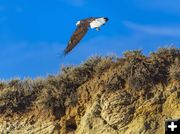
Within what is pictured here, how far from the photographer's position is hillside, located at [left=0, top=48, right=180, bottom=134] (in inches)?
885

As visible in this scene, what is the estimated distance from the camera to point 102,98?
23.3 m

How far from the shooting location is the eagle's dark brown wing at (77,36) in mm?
16125

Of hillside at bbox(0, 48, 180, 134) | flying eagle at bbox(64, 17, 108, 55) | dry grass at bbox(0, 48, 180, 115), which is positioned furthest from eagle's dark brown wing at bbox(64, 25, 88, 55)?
dry grass at bbox(0, 48, 180, 115)

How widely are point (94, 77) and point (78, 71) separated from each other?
0.70m

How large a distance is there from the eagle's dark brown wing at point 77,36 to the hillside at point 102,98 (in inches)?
241

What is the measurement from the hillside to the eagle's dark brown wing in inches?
241

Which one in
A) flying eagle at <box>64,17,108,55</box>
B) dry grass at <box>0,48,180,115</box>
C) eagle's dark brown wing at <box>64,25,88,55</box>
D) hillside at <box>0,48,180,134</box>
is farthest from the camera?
dry grass at <box>0,48,180,115</box>

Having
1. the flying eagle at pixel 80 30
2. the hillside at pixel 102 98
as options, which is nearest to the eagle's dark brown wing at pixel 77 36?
the flying eagle at pixel 80 30

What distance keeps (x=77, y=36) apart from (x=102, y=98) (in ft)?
23.2

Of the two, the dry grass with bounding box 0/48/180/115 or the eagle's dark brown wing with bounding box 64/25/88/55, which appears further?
the dry grass with bounding box 0/48/180/115

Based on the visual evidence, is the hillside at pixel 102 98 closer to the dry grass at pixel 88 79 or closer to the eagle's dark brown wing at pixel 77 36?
the dry grass at pixel 88 79

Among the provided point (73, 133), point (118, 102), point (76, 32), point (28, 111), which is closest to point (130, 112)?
point (118, 102)

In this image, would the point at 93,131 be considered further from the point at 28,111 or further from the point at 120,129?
the point at 28,111

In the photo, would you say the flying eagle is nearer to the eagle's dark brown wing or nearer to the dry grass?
the eagle's dark brown wing
